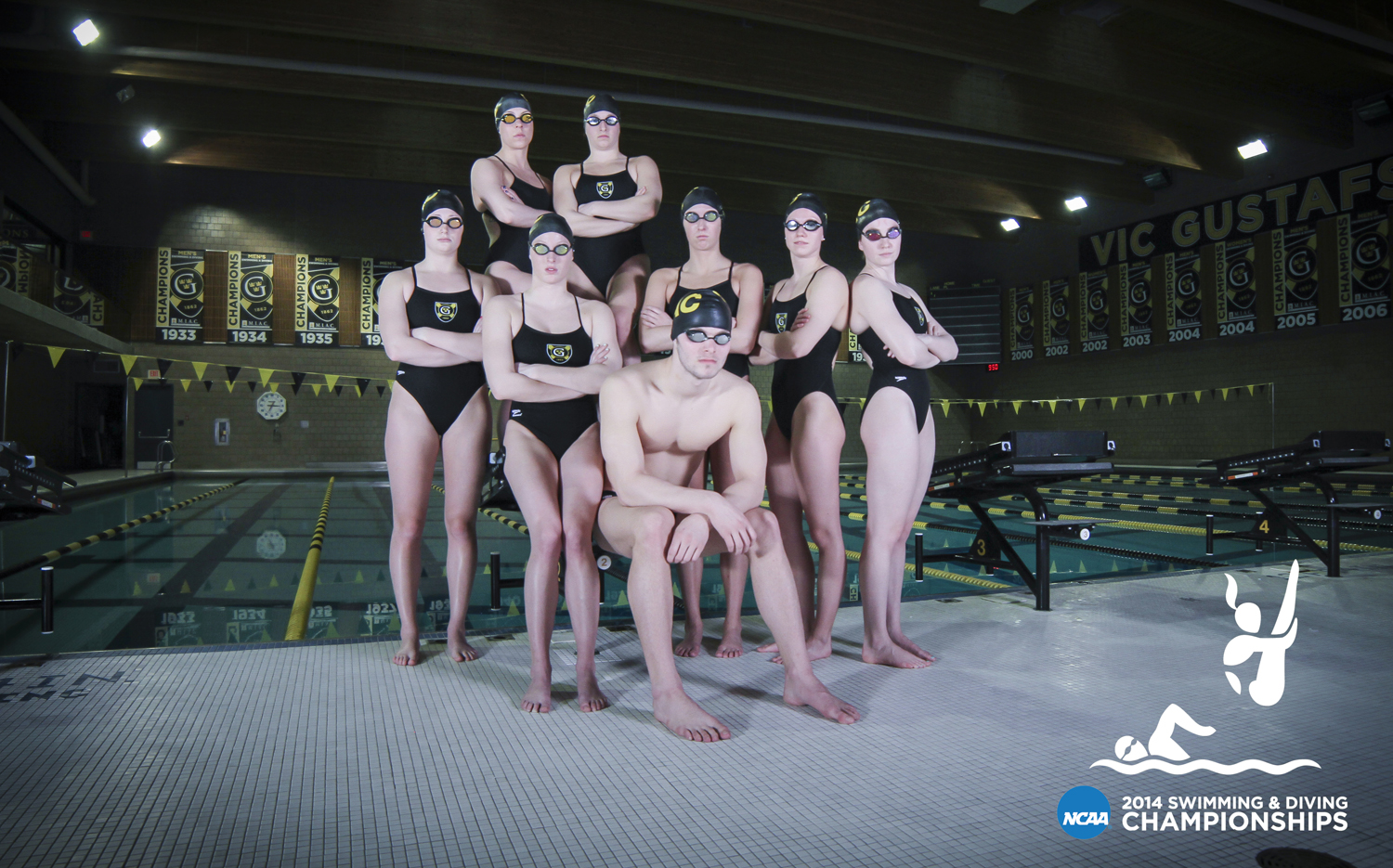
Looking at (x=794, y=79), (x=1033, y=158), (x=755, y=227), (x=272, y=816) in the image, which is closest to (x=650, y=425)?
(x=272, y=816)

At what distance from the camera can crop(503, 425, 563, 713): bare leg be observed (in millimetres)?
2553

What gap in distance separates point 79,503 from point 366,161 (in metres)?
8.27

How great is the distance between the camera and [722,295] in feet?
9.80

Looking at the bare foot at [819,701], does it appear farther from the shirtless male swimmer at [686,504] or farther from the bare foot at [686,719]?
the bare foot at [686,719]

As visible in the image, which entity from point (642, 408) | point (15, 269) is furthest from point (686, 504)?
point (15, 269)

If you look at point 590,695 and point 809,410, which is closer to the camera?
point 590,695

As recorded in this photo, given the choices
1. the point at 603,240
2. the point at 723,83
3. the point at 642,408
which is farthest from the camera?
the point at 723,83

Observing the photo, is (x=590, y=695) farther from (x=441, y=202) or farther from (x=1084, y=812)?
(x=441, y=202)

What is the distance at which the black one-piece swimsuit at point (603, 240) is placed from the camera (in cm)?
328

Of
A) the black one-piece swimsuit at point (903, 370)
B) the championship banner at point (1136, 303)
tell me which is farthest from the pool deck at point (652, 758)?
the championship banner at point (1136, 303)

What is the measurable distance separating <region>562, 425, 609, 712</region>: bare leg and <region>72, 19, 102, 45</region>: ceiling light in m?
11.3

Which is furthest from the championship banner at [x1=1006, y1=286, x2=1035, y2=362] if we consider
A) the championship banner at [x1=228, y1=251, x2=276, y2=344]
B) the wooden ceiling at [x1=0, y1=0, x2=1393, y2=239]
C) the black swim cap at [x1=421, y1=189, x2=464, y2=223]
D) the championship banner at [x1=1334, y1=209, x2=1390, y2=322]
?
the black swim cap at [x1=421, y1=189, x2=464, y2=223]

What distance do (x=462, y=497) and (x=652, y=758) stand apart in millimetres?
1449

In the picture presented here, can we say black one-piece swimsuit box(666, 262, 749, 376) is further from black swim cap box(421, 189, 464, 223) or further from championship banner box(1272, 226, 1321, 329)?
championship banner box(1272, 226, 1321, 329)
